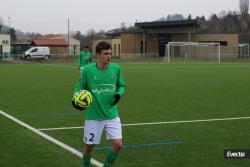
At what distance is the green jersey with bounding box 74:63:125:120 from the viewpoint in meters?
5.90

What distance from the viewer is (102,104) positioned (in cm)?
591

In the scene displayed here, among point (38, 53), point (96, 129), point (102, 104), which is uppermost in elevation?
point (38, 53)

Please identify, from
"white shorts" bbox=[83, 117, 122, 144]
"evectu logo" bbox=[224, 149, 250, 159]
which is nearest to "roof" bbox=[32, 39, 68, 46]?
"evectu logo" bbox=[224, 149, 250, 159]

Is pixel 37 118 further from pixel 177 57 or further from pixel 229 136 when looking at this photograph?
pixel 177 57

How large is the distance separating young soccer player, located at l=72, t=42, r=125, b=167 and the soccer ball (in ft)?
0.51

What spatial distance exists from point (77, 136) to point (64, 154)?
59.3 inches

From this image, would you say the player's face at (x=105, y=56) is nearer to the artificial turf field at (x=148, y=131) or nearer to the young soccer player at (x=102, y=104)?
the young soccer player at (x=102, y=104)

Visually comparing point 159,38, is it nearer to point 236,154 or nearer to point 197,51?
point 197,51

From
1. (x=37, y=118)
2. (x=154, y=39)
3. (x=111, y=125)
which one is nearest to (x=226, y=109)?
(x=37, y=118)

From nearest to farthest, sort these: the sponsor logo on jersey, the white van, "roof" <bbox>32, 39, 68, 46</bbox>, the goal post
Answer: the sponsor logo on jersey < the white van < the goal post < "roof" <bbox>32, 39, 68, 46</bbox>

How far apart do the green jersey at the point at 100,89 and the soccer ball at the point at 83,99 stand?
15 cm

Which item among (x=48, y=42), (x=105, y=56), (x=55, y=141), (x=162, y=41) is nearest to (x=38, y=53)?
(x=162, y=41)

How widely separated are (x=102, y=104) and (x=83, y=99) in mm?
325

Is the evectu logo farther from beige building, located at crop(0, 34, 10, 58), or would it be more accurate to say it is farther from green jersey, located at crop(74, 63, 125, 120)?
beige building, located at crop(0, 34, 10, 58)
